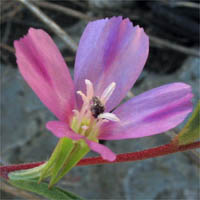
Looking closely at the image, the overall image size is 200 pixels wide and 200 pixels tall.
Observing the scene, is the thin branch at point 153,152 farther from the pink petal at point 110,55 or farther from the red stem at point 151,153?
the pink petal at point 110,55

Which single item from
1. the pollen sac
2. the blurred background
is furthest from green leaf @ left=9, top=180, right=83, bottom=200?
the blurred background

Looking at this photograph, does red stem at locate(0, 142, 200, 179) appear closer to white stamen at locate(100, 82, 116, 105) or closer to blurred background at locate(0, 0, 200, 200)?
white stamen at locate(100, 82, 116, 105)

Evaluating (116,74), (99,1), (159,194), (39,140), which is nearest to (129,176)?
(159,194)

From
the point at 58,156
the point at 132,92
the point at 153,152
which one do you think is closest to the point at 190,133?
the point at 153,152

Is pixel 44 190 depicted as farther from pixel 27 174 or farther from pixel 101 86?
pixel 101 86

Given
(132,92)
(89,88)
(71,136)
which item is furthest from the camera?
(132,92)

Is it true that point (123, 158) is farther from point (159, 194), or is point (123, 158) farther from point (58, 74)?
point (159, 194)
